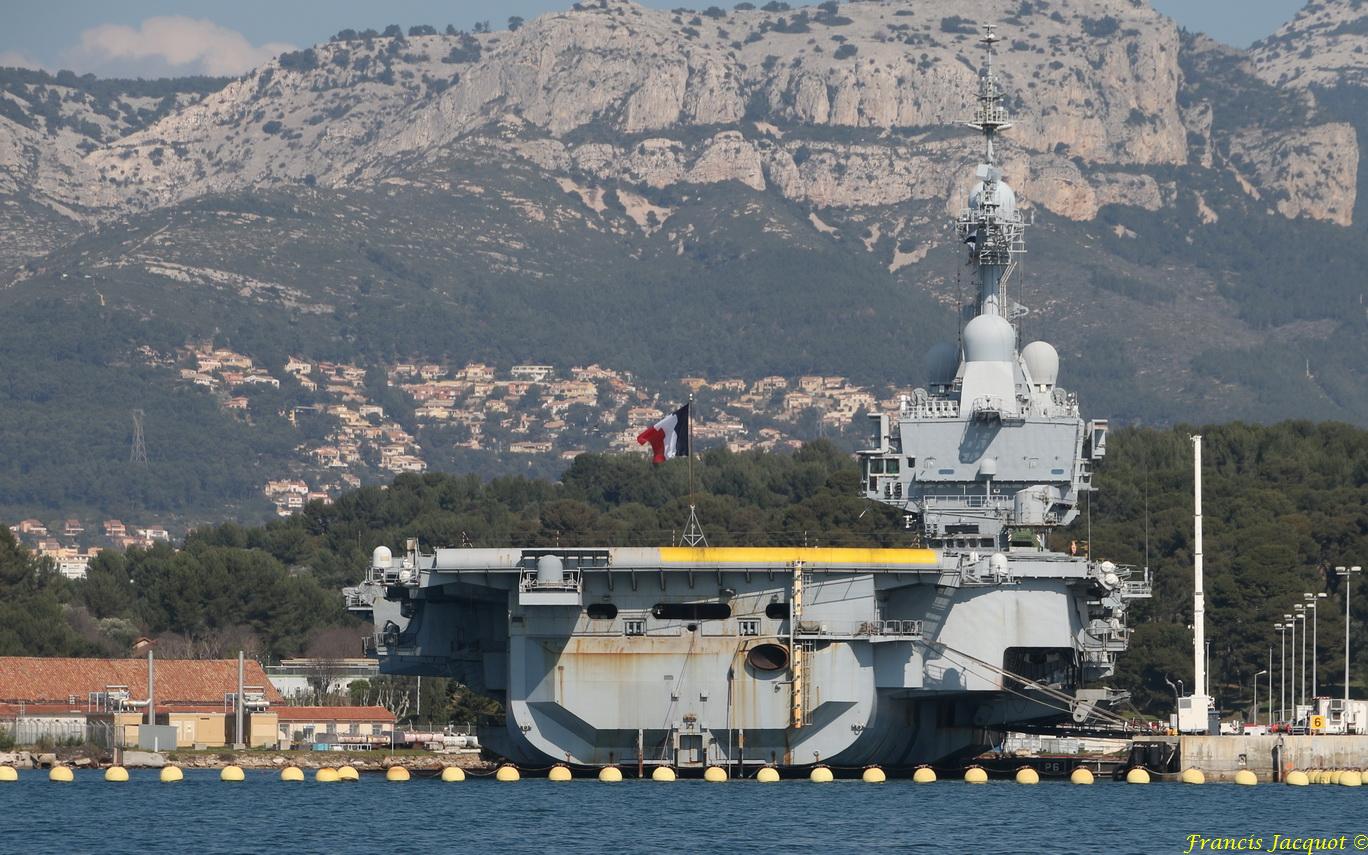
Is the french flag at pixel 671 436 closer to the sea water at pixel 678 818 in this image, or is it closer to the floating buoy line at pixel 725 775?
the floating buoy line at pixel 725 775

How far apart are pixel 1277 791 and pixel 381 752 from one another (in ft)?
123

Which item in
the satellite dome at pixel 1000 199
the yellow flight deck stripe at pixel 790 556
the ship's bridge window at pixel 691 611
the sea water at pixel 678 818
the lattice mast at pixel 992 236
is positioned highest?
the satellite dome at pixel 1000 199

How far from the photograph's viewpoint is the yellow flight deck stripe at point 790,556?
7025 centimetres

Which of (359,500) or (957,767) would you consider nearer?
(957,767)

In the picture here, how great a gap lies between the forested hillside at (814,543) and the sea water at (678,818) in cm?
3436

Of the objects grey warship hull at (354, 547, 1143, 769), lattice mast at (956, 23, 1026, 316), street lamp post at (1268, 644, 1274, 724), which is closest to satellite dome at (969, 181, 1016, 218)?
lattice mast at (956, 23, 1026, 316)

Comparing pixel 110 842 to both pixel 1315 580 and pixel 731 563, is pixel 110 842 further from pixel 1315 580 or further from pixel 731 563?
pixel 1315 580

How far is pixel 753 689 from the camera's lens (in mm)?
71312

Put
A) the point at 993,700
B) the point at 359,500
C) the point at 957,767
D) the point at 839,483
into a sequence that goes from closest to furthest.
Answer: the point at 993,700, the point at 957,767, the point at 839,483, the point at 359,500

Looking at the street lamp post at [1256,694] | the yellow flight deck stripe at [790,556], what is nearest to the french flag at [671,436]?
the yellow flight deck stripe at [790,556]

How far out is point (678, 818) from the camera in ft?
209

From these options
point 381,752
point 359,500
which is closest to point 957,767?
point 381,752

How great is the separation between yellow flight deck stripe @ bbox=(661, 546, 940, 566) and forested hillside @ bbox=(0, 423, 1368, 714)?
3397cm

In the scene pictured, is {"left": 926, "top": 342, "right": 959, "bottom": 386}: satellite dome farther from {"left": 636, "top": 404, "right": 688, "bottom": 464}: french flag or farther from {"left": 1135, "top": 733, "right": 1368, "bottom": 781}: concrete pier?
{"left": 1135, "top": 733, "right": 1368, "bottom": 781}: concrete pier
